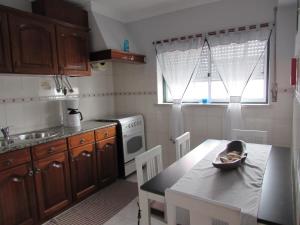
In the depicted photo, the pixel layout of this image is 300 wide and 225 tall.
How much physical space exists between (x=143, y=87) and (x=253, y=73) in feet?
4.98

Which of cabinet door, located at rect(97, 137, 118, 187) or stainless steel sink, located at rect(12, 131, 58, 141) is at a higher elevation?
stainless steel sink, located at rect(12, 131, 58, 141)

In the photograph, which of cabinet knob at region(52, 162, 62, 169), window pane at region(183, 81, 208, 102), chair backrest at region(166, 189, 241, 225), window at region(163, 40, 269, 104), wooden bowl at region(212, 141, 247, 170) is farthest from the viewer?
window pane at region(183, 81, 208, 102)

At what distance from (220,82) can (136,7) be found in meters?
1.49

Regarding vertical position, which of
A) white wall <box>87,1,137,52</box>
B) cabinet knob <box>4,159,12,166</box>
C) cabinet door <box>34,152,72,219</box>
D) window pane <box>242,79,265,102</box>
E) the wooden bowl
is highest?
white wall <box>87,1,137,52</box>

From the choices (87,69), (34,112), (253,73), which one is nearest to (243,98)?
(253,73)

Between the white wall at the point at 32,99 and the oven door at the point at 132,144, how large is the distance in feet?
2.19

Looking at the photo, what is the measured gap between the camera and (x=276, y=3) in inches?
89.5

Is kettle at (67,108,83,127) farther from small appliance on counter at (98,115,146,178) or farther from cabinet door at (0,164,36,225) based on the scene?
cabinet door at (0,164,36,225)

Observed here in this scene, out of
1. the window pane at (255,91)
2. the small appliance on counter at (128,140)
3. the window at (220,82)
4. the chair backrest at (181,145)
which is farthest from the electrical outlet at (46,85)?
the window pane at (255,91)

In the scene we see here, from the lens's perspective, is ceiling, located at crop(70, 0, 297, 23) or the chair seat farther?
ceiling, located at crop(70, 0, 297, 23)

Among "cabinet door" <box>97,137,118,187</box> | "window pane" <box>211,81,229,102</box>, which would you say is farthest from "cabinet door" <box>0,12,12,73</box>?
"window pane" <box>211,81,229,102</box>

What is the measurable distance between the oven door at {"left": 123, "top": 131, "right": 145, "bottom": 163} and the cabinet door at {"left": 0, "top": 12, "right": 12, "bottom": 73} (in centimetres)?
155

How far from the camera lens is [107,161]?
9.09ft

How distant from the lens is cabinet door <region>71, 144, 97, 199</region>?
2.34 meters
